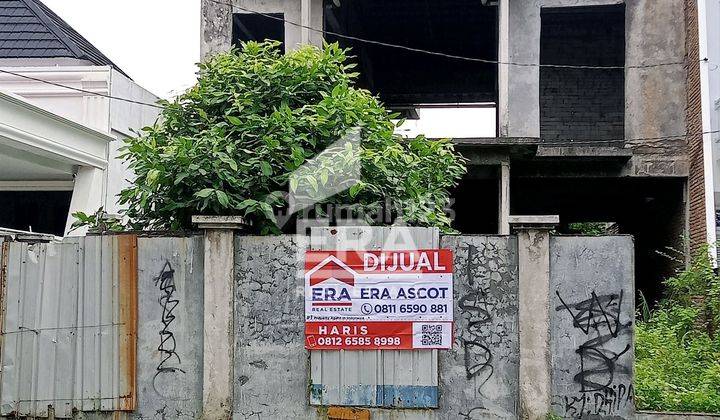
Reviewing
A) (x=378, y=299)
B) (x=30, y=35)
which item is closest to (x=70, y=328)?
(x=378, y=299)

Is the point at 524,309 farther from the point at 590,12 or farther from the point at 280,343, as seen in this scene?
the point at 590,12

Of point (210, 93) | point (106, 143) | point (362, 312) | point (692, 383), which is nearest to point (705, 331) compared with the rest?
point (692, 383)

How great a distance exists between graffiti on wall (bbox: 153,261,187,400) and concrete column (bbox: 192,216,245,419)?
0.98ft

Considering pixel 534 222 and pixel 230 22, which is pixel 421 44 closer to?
pixel 230 22

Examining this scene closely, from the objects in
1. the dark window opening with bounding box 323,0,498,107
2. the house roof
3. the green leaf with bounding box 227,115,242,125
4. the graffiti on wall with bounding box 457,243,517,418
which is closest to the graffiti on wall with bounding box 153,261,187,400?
the green leaf with bounding box 227,115,242,125

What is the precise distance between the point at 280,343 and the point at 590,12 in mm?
10775

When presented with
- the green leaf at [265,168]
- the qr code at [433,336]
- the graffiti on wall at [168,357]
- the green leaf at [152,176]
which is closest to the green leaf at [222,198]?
the green leaf at [265,168]

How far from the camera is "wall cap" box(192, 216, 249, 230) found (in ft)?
20.9

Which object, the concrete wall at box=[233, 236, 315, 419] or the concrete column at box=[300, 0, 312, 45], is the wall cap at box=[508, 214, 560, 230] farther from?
the concrete column at box=[300, 0, 312, 45]

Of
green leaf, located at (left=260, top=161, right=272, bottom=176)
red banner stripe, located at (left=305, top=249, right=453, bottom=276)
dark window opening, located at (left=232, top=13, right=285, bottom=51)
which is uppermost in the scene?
dark window opening, located at (left=232, top=13, right=285, bottom=51)

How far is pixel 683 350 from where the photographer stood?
8.05 m

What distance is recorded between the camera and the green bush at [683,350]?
644 centimetres

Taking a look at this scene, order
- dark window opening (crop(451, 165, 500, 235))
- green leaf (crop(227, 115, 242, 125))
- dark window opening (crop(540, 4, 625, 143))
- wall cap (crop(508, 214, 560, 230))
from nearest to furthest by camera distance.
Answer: wall cap (crop(508, 214, 560, 230))
green leaf (crop(227, 115, 242, 125))
dark window opening (crop(451, 165, 500, 235))
dark window opening (crop(540, 4, 625, 143))

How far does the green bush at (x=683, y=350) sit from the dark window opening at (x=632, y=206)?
1.68 m
